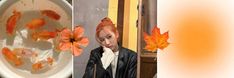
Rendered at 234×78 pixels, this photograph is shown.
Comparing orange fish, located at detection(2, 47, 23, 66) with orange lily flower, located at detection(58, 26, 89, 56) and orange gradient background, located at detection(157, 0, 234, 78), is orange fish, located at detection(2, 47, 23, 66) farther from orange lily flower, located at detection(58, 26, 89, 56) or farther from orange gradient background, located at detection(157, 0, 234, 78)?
orange gradient background, located at detection(157, 0, 234, 78)

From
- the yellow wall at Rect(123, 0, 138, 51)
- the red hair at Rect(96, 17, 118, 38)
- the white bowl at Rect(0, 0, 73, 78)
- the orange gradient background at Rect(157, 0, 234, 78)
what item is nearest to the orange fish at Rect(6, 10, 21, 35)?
the white bowl at Rect(0, 0, 73, 78)

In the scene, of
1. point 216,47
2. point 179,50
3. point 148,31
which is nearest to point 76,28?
point 148,31

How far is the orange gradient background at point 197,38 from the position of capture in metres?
1.09

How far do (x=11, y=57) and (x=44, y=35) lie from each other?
14 centimetres

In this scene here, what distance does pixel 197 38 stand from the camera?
112 cm

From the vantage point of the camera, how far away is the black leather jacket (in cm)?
110

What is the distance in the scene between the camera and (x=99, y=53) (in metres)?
1.13

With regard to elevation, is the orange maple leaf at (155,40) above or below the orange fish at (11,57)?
above

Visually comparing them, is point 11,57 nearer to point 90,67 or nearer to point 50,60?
point 50,60

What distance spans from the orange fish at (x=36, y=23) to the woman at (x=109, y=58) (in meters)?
0.21

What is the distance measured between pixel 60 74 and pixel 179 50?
17.1 inches

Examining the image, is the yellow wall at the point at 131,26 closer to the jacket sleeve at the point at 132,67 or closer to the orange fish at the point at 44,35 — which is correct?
the jacket sleeve at the point at 132,67

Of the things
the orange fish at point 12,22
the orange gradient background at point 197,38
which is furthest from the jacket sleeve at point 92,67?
the orange fish at point 12,22

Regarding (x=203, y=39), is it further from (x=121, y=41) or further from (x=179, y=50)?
(x=121, y=41)
